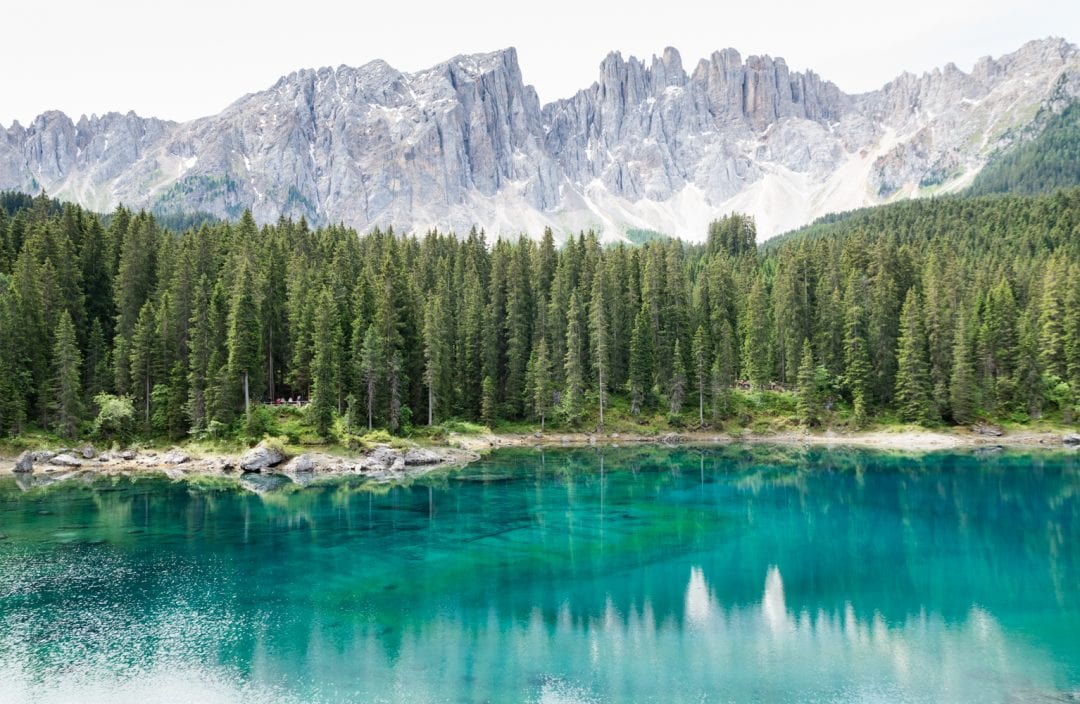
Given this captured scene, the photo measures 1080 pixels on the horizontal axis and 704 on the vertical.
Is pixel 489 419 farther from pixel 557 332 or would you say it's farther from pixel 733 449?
pixel 733 449

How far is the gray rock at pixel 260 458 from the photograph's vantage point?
62.0 meters

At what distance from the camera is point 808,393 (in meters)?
86.3

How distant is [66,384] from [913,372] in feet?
297

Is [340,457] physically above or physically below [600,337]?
below

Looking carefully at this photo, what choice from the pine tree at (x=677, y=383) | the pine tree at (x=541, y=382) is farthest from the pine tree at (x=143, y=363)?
the pine tree at (x=677, y=383)

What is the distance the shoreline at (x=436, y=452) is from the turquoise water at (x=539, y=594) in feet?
20.8

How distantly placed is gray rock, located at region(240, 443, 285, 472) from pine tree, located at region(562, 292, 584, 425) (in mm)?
34339

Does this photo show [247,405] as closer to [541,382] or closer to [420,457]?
[420,457]

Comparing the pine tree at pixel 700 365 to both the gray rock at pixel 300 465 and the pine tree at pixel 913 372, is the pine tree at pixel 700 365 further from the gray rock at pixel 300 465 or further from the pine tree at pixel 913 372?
the gray rock at pixel 300 465

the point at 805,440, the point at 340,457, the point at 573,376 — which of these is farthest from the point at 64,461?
the point at 805,440

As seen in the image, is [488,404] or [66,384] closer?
[66,384]

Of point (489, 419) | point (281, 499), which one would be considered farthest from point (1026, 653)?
point (489, 419)

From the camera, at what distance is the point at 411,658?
24.5 m

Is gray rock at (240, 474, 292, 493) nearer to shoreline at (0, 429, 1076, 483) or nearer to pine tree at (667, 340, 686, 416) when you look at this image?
shoreline at (0, 429, 1076, 483)
